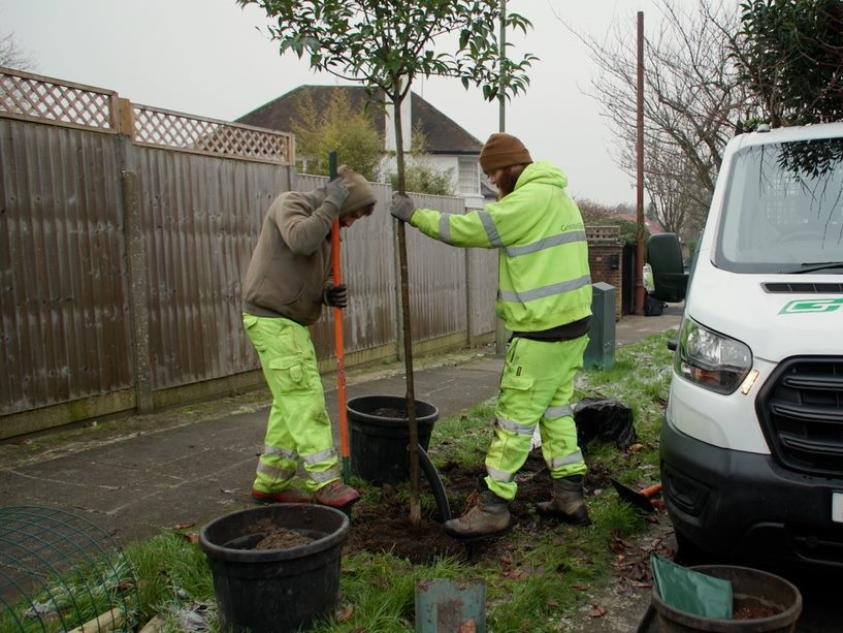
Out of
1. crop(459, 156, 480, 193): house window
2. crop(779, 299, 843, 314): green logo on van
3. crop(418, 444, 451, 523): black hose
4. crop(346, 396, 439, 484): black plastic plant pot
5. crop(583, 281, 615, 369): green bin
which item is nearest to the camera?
crop(779, 299, 843, 314): green logo on van

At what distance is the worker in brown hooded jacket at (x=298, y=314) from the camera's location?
4.12m

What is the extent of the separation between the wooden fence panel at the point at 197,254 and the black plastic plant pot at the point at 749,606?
5356 mm

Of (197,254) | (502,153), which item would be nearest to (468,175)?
(197,254)

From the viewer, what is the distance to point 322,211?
409 centimetres

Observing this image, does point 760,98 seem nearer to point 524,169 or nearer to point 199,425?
point 524,169

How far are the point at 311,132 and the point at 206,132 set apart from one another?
1791cm

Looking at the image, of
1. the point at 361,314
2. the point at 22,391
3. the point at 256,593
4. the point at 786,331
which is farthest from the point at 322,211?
the point at 361,314

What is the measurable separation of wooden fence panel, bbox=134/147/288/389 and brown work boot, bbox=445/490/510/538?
402 cm

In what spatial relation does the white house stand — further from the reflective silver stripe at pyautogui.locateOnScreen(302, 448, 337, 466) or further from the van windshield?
the reflective silver stripe at pyautogui.locateOnScreen(302, 448, 337, 466)

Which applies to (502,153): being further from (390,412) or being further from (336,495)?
(336,495)

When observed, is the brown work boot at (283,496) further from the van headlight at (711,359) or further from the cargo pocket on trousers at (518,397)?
the van headlight at (711,359)

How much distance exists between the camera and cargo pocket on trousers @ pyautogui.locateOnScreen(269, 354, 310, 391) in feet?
13.8

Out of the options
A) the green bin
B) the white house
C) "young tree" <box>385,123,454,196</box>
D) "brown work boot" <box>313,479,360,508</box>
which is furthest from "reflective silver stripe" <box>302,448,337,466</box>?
the white house

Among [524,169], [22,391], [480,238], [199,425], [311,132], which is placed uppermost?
[311,132]
